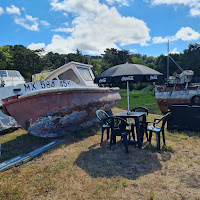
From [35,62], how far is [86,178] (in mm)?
34609

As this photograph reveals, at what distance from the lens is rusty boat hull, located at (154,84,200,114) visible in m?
10.5

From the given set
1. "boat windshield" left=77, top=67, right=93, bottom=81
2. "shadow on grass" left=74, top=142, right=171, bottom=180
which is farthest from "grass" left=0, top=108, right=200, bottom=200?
"boat windshield" left=77, top=67, right=93, bottom=81

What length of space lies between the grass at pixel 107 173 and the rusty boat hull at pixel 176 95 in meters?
6.32

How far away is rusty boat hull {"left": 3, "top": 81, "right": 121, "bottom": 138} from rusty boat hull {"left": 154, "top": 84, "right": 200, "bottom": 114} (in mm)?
7065

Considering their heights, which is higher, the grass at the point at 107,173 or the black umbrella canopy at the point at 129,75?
the black umbrella canopy at the point at 129,75

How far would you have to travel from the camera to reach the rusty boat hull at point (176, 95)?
10.5 metres

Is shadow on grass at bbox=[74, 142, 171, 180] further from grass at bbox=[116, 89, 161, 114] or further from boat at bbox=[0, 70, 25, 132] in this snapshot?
grass at bbox=[116, 89, 161, 114]

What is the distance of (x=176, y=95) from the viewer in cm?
1115

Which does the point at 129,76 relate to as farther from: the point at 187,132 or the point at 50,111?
the point at 187,132

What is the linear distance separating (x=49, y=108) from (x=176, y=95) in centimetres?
906

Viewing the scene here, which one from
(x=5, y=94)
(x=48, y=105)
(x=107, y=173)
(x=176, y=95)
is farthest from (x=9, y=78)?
(x=176, y=95)

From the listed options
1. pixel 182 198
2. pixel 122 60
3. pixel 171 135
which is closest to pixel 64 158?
pixel 182 198

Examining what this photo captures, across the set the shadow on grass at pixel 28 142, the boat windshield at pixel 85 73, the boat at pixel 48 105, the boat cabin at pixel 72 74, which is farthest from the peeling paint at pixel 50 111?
the boat windshield at pixel 85 73

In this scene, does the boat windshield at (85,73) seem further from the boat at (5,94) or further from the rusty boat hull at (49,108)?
the boat at (5,94)
